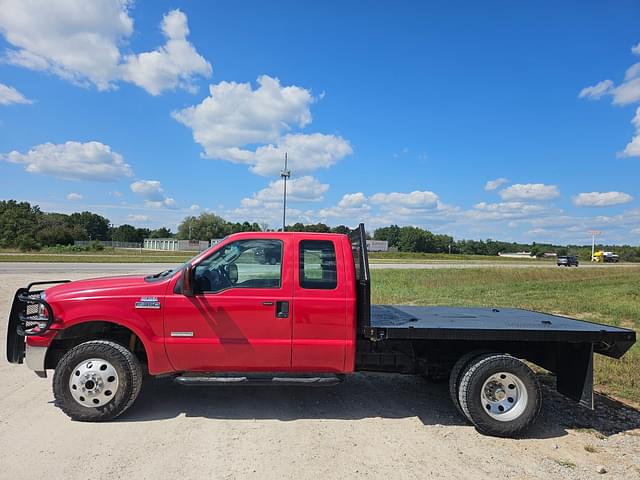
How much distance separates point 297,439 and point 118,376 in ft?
6.09

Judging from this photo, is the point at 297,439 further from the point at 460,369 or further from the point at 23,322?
the point at 23,322

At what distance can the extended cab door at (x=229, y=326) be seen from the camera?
13.8 feet

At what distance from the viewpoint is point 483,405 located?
423 centimetres

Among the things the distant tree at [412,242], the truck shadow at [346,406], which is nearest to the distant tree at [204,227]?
the distant tree at [412,242]

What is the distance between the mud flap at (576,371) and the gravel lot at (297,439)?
353 mm

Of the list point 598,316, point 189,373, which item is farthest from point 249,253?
point 598,316

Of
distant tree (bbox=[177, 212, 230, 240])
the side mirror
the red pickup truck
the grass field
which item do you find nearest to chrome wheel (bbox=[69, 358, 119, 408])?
the red pickup truck

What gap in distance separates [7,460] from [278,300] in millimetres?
2524

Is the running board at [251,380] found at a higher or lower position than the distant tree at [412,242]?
lower

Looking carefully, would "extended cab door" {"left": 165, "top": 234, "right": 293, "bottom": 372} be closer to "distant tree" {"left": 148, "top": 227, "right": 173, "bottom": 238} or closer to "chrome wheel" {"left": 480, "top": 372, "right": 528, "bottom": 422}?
"chrome wheel" {"left": 480, "top": 372, "right": 528, "bottom": 422}

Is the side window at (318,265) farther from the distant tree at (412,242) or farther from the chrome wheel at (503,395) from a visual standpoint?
the distant tree at (412,242)

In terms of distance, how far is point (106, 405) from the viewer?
13.7 ft

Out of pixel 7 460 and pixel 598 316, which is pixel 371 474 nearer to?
pixel 7 460

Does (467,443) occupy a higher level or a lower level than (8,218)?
lower
